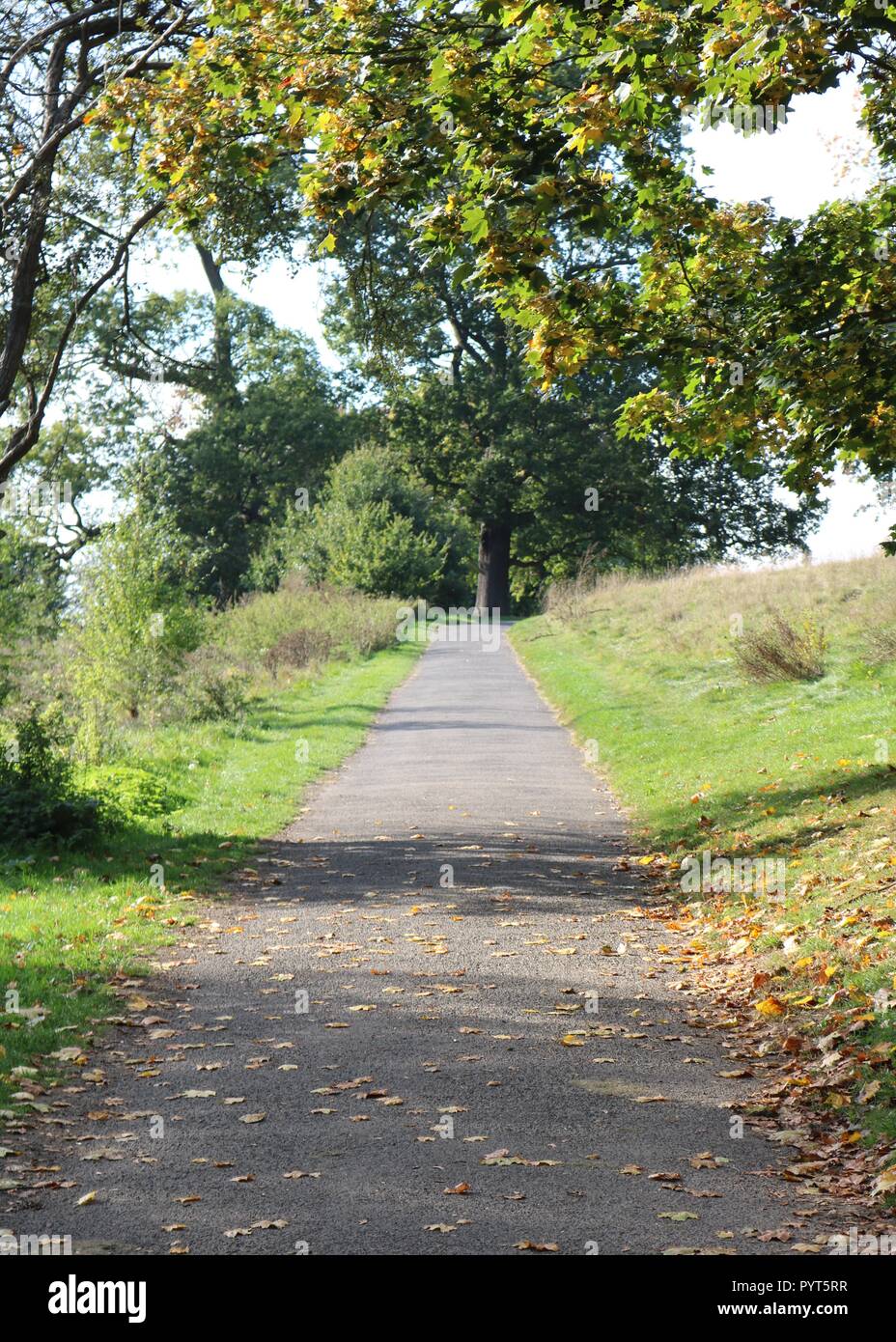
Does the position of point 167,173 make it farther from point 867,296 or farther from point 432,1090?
point 432,1090

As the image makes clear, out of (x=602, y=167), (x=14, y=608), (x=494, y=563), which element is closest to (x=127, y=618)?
(x=14, y=608)

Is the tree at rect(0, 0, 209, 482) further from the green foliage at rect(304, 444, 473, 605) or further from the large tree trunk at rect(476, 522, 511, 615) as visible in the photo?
the large tree trunk at rect(476, 522, 511, 615)

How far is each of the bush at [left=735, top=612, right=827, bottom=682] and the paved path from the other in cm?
867

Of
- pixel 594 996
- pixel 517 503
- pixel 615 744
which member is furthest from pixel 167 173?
pixel 517 503

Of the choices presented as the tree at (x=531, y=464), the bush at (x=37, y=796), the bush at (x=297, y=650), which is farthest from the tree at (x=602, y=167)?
the tree at (x=531, y=464)

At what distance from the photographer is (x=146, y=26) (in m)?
13.1

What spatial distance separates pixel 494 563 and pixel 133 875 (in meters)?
50.1

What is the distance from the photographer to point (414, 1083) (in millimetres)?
6602

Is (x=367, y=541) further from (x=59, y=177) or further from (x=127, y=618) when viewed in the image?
(x=59, y=177)

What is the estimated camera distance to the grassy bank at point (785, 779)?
25.3ft

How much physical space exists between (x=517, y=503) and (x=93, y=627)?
40.2 m

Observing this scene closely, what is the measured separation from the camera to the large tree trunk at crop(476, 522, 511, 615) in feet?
199

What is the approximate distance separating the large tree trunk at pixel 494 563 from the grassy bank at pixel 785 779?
28447 mm

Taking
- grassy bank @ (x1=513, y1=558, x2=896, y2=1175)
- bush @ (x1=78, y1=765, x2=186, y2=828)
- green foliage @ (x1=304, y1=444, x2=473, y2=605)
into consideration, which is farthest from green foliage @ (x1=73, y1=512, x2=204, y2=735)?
green foliage @ (x1=304, y1=444, x2=473, y2=605)
